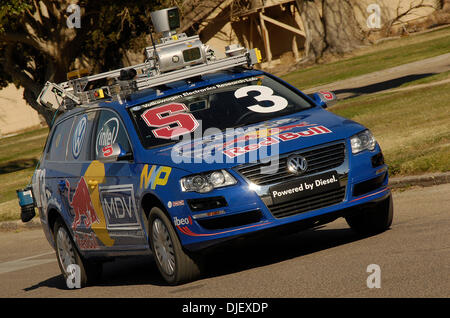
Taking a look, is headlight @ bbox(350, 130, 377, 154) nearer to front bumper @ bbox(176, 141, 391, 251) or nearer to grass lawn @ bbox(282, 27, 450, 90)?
front bumper @ bbox(176, 141, 391, 251)

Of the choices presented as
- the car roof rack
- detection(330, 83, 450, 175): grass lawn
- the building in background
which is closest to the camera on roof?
the car roof rack

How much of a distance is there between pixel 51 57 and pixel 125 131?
695 inches

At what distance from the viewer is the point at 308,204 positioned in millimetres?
8062

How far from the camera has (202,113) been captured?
9.23m

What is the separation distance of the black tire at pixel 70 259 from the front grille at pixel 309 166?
9.69 feet

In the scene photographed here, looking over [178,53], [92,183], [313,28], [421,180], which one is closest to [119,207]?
[92,183]

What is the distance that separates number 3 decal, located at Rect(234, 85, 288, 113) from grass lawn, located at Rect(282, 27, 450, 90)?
21.7 m

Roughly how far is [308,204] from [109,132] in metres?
2.45

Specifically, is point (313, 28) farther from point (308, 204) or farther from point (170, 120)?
point (308, 204)

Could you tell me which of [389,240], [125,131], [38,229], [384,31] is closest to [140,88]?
[125,131]

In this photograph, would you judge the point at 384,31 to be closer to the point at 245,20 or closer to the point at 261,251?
the point at 245,20

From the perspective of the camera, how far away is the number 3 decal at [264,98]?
9.32 metres

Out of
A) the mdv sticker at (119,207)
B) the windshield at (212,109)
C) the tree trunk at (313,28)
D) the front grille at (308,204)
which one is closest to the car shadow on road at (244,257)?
the front grille at (308,204)

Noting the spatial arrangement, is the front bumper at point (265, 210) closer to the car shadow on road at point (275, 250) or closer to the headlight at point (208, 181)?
the headlight at point (208, 181)
